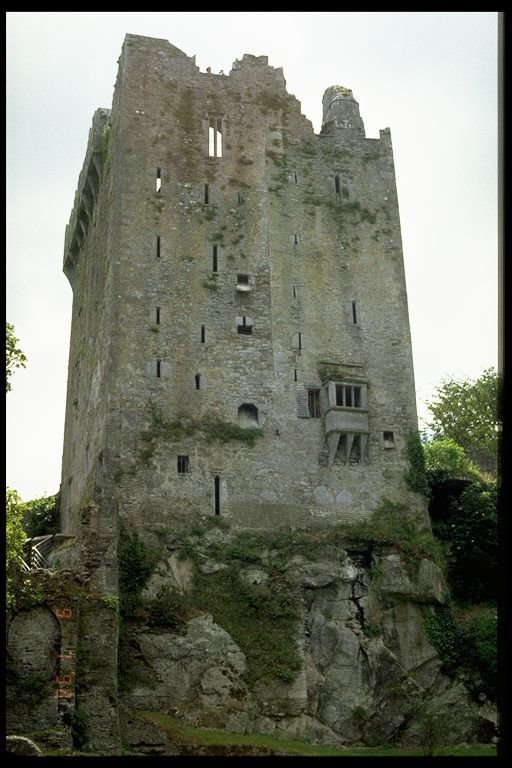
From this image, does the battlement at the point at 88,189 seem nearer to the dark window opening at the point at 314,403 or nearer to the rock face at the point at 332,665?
the dark window opening at the point at 314,403

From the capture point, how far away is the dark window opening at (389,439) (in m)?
42.7

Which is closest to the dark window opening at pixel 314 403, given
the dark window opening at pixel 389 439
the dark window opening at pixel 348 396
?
the dark window opening at pixel 348 396

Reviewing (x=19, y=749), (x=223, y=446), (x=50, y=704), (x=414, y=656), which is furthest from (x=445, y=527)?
(x=19, y=749)

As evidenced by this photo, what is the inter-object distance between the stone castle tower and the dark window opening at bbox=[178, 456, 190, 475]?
8 centimetres

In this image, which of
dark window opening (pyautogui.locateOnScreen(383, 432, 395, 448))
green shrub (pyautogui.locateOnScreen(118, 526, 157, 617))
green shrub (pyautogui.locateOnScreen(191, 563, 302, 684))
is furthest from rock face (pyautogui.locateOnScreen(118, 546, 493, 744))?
dark window opening (pyautogui.locateOnScreen(383, 432, 395, 448))

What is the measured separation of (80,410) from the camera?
153 ft

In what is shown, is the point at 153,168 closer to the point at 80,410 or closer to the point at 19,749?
the point at 80,410

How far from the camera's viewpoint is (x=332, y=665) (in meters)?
37.2

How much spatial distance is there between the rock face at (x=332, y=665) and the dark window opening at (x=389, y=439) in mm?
4552

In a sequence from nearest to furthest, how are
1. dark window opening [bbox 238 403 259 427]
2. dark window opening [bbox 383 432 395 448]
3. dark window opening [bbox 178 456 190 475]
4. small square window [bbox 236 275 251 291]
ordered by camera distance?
dark window opening [bbox 178 456 190 475] → dark window opening [bbox 238 403 259 427] → dark window opening [bbox 383 432 395 448] → small square window [bbox 236 275 251 291]

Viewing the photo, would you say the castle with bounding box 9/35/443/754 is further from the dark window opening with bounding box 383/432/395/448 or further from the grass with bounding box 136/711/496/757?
the grass with bounding box 136/711/496/757

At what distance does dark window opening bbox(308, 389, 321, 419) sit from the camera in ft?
139

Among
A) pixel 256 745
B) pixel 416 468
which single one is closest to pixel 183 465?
pixel 416 468

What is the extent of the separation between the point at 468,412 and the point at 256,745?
99.3 feet
